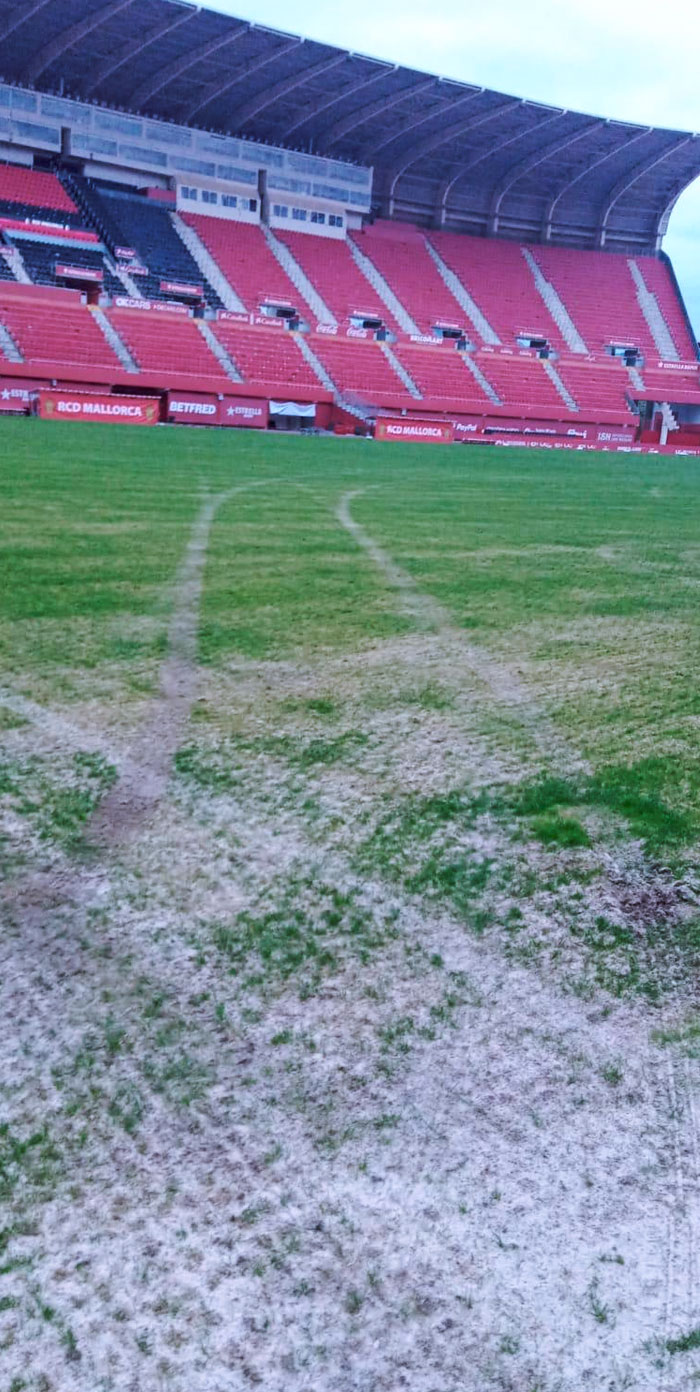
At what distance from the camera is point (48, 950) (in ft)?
7.68

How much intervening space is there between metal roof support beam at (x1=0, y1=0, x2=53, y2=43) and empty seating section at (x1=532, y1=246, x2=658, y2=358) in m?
27.9

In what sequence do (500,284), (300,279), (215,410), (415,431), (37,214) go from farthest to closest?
(500,284) < (300,279) < (37,214) < (215,410) < (415,431)

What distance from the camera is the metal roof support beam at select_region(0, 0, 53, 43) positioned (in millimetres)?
34491

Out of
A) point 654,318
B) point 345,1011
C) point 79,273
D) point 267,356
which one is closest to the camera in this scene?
point 345,1011

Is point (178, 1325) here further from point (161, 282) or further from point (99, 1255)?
point (161, 282)

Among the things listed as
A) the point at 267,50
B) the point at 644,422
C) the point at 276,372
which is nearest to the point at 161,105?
the point at 267,50

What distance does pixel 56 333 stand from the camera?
117 feet

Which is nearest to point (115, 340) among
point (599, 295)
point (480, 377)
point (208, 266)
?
point (208, 266)

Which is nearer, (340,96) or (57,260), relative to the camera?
(57,260)

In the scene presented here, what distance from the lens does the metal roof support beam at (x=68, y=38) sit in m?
34.9

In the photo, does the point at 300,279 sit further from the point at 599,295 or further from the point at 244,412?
the point at 599,295

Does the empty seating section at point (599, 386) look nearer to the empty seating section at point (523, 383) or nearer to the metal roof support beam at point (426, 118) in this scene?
the empty seating section at point (523, 383)

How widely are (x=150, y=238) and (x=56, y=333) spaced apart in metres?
9.78

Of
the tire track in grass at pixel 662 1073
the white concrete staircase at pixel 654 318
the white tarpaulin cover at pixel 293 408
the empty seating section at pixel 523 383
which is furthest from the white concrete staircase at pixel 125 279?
the tire track in grass at pixel 662 1073
